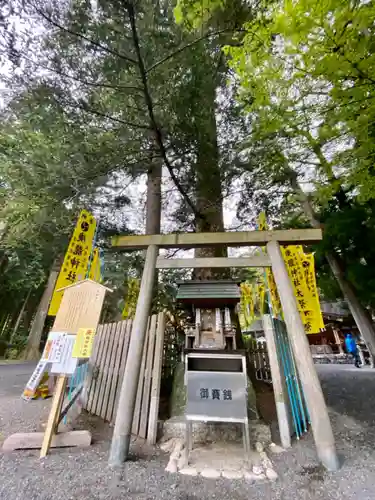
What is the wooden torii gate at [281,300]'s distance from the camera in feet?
8.07

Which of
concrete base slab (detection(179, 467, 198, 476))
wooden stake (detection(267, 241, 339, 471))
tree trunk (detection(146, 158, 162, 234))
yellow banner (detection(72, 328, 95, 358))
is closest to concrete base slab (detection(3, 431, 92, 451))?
yellow banner (detection(72, 328, 95, 358))

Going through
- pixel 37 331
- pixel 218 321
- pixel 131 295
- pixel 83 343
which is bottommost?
pixel 83 343

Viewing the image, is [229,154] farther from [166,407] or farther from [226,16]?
[166,407]

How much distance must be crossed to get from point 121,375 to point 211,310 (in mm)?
1593

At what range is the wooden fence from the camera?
123 inches

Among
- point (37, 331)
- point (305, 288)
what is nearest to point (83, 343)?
point (305, 288)

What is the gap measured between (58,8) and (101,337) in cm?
441

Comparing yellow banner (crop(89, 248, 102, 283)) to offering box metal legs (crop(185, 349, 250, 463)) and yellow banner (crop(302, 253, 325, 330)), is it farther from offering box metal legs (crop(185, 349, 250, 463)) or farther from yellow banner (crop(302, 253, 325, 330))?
yellow banner (crop(302, 253, 325, 330))

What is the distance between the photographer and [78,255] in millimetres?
4512

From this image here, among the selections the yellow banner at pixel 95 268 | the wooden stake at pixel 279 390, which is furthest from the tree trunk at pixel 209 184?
the yellow banner at pixel 95 268

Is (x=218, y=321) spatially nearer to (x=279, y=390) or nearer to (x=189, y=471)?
(x=279, y=390)

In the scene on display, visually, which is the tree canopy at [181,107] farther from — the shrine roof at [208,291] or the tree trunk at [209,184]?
the shrine roof at [208,291]

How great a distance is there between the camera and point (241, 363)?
3.01 meters

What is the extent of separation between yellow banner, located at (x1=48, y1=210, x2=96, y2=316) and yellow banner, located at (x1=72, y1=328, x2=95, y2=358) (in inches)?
67.3
